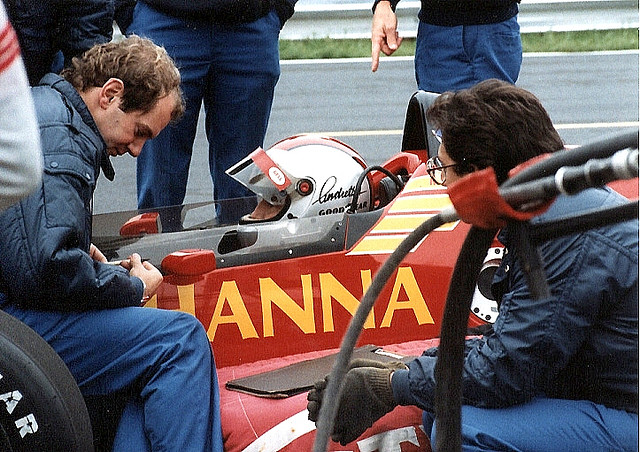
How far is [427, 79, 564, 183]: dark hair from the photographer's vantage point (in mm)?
2422

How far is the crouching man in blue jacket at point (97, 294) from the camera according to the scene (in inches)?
102

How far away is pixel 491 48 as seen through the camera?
4.48 meters

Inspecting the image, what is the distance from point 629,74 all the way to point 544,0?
132 cm

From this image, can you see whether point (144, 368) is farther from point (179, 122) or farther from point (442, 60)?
point (442, 60)

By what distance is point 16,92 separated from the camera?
49.4 inches

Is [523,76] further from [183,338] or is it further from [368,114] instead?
[183,338]

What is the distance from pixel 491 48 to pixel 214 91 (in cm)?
119

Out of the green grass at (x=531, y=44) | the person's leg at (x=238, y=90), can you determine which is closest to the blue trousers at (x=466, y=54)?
the person's leg at (x=238, y=90)

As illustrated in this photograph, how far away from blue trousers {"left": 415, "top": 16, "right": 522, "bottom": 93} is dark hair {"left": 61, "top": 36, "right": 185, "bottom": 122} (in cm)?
179

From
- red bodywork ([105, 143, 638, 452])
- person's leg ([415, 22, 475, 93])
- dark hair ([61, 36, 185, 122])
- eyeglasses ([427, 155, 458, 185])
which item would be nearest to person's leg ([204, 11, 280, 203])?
person's leg ([415, 22, 475, 93])

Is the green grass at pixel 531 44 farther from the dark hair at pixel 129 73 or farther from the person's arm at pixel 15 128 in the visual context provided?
the person's arm at pixel 15 128

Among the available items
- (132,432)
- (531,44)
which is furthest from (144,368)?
(531,44)

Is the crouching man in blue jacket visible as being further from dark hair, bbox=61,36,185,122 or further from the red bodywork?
the red bodywork

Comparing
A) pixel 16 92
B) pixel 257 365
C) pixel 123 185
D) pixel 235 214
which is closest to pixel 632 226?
pixel 257 365
